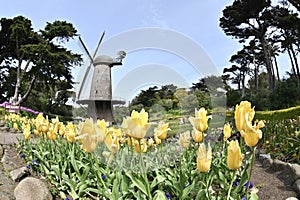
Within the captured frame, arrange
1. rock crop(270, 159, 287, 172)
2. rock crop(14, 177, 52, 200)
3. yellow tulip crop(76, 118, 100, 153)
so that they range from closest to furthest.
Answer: yellow tulip crop(76, 118, 100, 153) → rock crop(14, 177, 52, 200) → rock crop(270, 159, 287, 172)

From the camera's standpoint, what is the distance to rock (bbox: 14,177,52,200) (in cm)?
243

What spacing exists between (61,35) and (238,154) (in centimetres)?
1940

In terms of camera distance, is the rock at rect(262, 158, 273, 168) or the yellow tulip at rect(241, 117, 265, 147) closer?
the yellow tulip at rect(241, 117, 265, 147)

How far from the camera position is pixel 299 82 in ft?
61.6

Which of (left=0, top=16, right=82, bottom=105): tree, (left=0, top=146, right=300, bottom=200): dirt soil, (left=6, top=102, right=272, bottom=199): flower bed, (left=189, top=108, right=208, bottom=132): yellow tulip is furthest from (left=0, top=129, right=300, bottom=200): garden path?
(left=0, top=16, right=82, bottom=105): tree

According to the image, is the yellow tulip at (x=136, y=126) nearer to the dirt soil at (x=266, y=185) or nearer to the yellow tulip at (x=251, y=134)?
the yellow tulip at (x=251, y=134)

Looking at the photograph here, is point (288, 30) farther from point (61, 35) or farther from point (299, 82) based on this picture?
point (61, 35)

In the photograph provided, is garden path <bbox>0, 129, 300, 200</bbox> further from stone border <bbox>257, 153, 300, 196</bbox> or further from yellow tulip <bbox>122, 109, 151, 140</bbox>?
yellow tulip <bbox>122, 109, 151, 140</bbox>

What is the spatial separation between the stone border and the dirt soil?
54 millimetres

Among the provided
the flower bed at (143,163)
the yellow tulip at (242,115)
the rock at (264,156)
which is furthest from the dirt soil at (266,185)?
the yellow tulip at (242,115)

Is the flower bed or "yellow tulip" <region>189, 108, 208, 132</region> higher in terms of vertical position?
"yellow tulip" <region>189, 108, 208, 132</region>

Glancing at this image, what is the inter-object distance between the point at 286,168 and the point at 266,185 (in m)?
0.68

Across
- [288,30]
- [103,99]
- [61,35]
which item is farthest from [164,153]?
[288,30]

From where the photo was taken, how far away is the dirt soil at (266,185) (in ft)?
9.18
